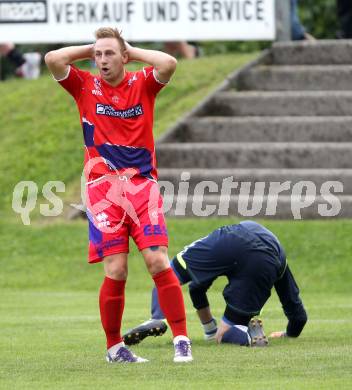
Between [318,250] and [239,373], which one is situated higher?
[239,373]

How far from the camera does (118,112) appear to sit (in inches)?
352

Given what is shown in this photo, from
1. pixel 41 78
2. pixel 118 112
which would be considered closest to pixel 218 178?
pixel 41 78

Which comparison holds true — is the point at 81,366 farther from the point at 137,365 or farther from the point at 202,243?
the point at 202,243

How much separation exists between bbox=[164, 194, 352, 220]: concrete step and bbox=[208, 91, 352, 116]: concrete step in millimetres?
2584

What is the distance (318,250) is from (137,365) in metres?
8.21

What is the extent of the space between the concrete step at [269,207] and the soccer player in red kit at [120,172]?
29.3 feet

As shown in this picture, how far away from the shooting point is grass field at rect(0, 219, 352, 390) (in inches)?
312

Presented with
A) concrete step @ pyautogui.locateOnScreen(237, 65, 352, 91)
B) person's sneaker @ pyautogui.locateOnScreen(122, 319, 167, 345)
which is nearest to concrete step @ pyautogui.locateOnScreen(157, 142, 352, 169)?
concrete step @ pyautogui.locateOnScreen(237, 65, 352, 91)

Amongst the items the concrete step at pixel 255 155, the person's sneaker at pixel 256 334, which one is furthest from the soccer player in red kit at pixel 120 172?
the concrete step at pixel 255 155

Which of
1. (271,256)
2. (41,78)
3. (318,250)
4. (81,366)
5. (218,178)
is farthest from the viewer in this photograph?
(41,78)

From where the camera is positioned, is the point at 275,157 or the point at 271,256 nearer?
the point at 271,256

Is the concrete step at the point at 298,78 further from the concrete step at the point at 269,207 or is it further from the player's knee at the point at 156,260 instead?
the player's knee at the point at 156,260

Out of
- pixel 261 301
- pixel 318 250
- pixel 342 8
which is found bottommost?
pixel 318 250

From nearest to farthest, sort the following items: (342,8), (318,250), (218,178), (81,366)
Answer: (81,366) → (318,250) → (218,178) → (342,8)
